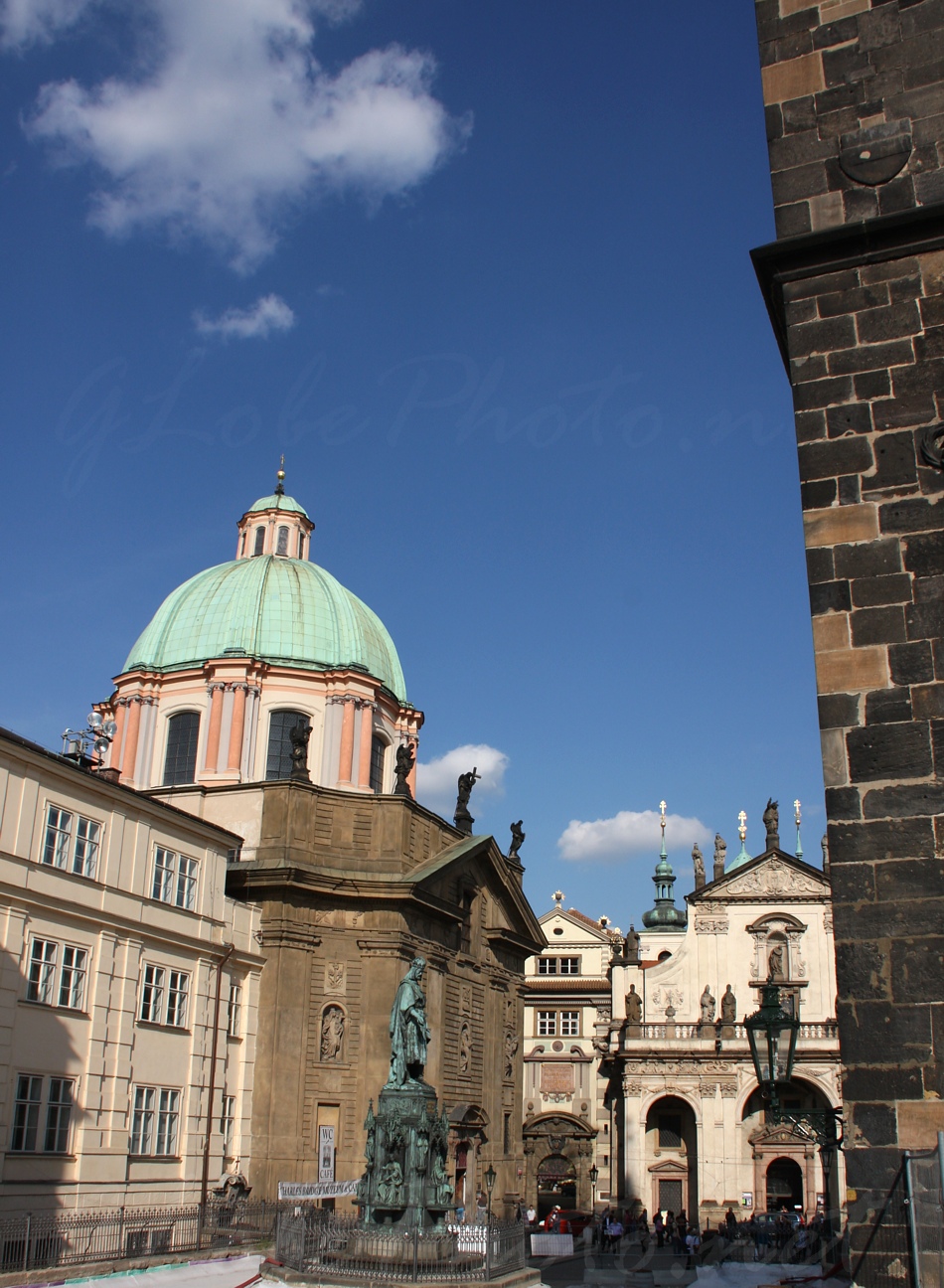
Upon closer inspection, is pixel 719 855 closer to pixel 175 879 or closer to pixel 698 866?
pixel 698 866

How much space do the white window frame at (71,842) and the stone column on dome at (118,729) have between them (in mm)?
15967

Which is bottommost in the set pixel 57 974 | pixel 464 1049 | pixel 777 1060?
pixel 777 1060

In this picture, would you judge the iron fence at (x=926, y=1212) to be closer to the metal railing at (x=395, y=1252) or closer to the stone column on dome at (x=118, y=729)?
the metal railing at (x=395, y=1252)

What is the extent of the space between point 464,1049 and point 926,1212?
35181mm

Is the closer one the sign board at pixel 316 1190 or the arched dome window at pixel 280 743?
the sign board at pixel 316 1190

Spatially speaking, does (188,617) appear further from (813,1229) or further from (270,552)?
(813,1229)

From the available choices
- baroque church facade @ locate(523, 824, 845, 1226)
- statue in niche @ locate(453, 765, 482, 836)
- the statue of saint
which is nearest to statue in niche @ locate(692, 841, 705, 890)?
baroque church facade @ locate(523, 824, 845, 1226)

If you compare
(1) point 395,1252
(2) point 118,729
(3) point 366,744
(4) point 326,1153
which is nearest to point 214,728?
(2) point 118,729

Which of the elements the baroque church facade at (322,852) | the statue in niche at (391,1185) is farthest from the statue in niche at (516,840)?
the statue in niche at (391,1185)

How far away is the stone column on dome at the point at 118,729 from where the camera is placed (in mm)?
Answer: 42969

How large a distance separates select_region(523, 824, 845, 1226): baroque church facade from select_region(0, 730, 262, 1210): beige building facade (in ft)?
87.4

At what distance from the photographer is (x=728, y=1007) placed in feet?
180

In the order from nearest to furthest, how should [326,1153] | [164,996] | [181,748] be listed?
[164,996], [326,1153], [181,748]

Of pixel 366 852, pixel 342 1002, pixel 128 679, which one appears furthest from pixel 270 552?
pixel 342 1002
